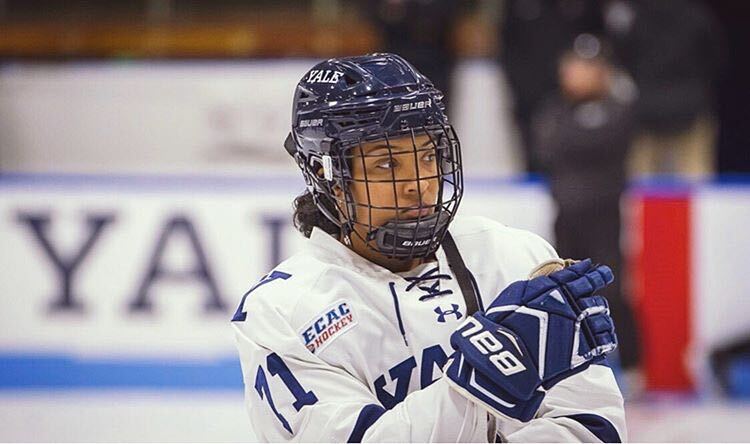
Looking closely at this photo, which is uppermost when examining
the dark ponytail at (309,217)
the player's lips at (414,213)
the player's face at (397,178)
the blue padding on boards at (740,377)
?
the player's face at (397,178)

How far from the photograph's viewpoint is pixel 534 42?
7.34 metres

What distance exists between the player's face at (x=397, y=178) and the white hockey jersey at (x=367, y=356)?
12cm

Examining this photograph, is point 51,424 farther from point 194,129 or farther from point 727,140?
point 727,140

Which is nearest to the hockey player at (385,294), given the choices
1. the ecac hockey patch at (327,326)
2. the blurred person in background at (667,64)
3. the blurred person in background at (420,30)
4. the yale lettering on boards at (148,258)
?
the ecac hockey patch at (327,326)

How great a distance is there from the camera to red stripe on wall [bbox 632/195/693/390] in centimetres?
623

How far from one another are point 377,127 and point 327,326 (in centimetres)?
35

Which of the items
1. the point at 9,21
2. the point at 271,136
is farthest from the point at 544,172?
the point at 9,21

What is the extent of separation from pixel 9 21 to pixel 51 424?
3.83 meters

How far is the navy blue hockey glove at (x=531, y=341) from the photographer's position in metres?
1.84

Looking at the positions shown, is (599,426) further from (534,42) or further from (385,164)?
(534,42)

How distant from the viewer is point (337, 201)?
7.34ft

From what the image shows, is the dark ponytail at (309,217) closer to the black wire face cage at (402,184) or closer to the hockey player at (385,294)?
the hockey player at (385,294)

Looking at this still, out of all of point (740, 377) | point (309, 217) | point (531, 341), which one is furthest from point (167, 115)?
point (531, 341)

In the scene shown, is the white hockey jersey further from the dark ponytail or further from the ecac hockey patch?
the dark ponytail
